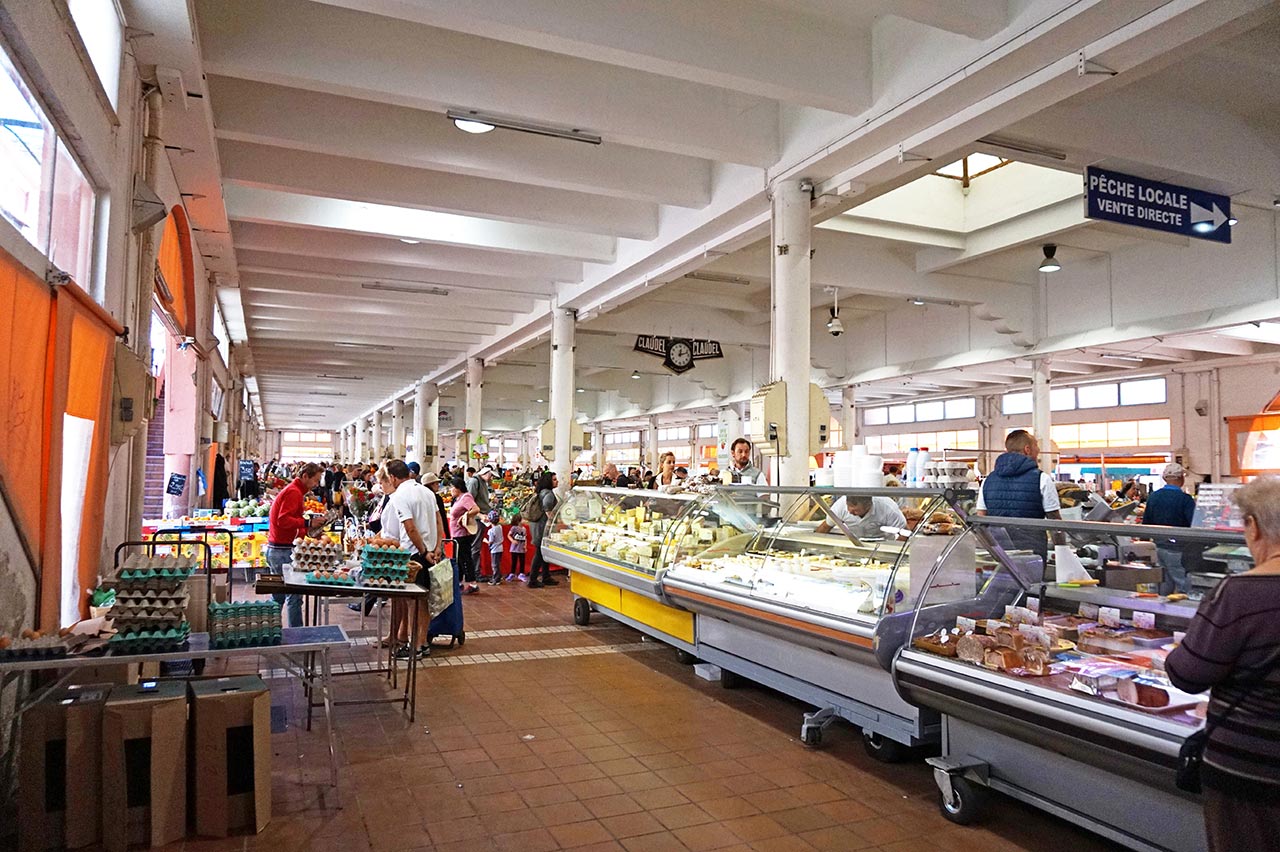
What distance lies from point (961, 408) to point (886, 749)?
2058 cm

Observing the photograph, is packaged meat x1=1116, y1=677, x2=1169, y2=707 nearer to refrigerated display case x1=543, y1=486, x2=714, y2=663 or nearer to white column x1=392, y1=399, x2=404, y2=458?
refrigerated display case x1=543, y1=486, x2=714, y2=663

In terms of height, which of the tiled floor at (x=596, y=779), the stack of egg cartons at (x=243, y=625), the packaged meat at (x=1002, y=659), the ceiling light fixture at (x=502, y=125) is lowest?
the tiled floor at (x=596, y=779)

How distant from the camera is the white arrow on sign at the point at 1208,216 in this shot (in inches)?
315

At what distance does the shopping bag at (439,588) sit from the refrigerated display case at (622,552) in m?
1.60

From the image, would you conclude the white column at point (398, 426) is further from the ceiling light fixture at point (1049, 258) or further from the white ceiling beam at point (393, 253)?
the ceiling light fixture at point (1049, 258)

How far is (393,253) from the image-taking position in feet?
38.6

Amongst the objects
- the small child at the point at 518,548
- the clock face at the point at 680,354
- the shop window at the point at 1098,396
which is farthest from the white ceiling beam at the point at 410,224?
the shop window at the point at 1098,396

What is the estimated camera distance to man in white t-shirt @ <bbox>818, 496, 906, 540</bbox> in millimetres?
5629

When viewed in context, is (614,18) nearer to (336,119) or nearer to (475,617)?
(336,119)

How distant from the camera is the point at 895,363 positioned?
1716 cm

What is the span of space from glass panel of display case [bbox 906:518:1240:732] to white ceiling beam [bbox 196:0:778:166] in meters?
4.72

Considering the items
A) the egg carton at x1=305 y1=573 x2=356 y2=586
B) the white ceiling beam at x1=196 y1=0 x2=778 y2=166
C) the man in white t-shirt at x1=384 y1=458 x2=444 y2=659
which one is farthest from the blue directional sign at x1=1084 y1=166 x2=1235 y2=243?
the egg carton at x1=305 y1=573 x2=356 y2=586

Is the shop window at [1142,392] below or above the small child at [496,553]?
above

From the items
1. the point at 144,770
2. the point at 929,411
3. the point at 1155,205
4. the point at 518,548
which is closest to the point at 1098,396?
the point at 929,411
